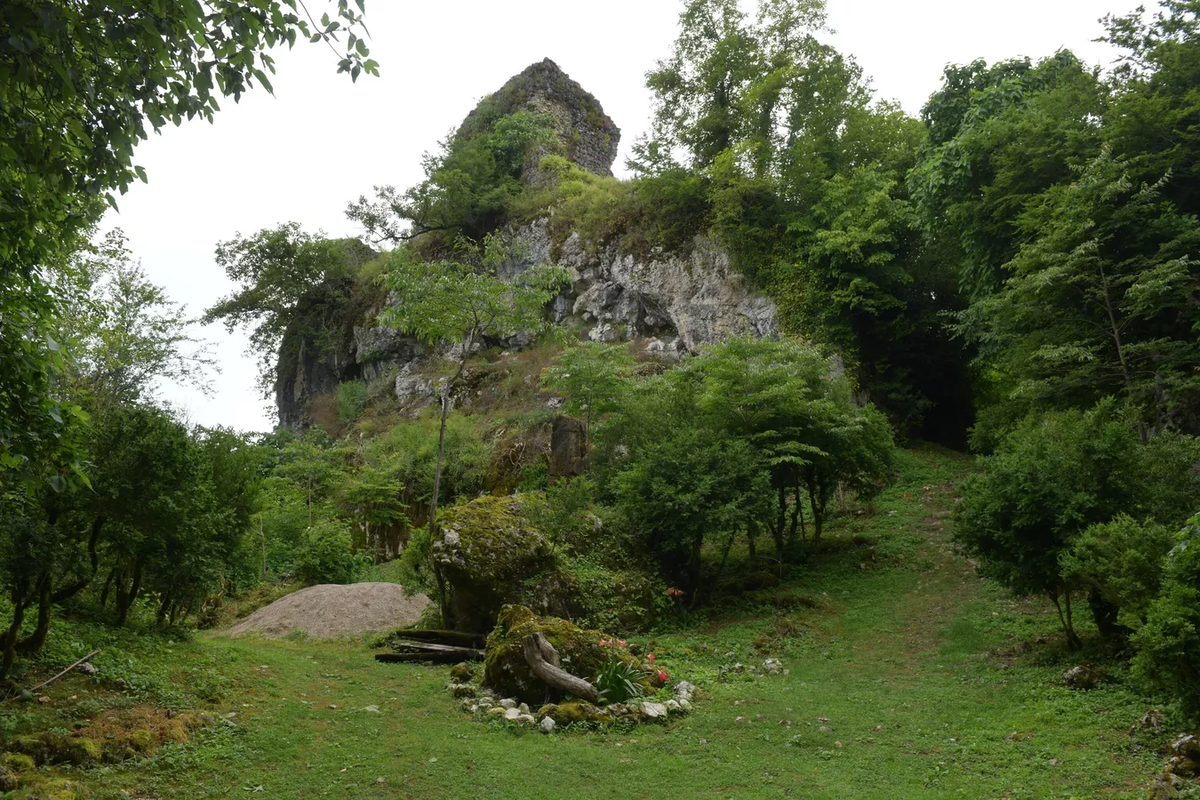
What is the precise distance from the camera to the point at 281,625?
13453 millimetres

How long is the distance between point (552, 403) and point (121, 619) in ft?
51.8

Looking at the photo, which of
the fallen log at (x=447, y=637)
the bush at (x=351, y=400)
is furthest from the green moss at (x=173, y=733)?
the bush at (x=351, y=400)

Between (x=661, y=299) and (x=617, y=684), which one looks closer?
(x=617, y=684)

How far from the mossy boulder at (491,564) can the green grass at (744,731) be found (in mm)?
1369

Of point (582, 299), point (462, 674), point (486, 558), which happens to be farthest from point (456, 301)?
point (582, 299)

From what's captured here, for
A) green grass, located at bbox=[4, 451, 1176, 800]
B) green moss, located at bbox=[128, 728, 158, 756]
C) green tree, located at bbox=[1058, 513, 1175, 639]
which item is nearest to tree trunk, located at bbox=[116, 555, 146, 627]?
green grass, located at bbox=[4, 451, 1176, 800]

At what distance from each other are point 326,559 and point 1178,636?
16.7 meters

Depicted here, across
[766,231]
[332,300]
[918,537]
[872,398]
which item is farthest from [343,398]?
[918,537]

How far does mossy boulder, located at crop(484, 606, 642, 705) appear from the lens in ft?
28.0

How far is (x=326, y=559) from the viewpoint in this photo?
18.1 m

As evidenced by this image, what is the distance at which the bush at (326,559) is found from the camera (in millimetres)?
18000

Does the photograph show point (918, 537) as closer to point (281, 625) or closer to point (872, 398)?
point (872, 398)

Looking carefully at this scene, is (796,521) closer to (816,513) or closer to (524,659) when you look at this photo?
(816,513)

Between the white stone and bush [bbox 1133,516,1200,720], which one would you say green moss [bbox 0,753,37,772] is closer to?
the white stone
